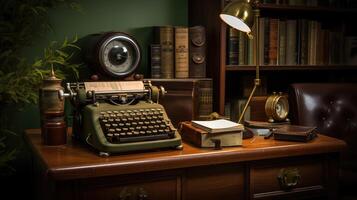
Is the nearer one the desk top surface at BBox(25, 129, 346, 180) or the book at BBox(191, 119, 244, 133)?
the desk top surface at BBox(25, 129, 346, 180)

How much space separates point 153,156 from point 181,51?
32.8 inches

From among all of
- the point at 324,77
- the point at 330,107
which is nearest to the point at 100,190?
the point at 330,107

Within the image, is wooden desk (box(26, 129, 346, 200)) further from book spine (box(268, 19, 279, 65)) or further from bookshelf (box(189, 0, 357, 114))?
book spine (box(268, 19, 279, 65))

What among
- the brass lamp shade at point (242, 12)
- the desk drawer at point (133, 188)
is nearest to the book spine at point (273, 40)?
the brass lamp shade at point (242, 12)

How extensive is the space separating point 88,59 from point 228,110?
86 centimetres

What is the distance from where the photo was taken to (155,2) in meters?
2.27

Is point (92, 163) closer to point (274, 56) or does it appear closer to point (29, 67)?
point (29, 67)

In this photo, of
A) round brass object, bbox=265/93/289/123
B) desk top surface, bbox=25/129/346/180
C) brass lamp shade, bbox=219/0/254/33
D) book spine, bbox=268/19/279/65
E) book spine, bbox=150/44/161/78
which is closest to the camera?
desk top surface, bbox=25/129/346/180

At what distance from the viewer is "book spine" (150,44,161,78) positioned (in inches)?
81.5

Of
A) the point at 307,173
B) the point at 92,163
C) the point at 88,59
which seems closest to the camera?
the point at 92,163

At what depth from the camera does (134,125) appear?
1483mm

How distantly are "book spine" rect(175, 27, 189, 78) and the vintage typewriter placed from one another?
1.45 feet

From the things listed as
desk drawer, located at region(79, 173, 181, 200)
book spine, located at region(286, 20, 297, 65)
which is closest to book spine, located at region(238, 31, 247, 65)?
book spine, located at region(286, 20, 297, 65)

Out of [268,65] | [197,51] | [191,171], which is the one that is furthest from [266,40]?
[191,171]
